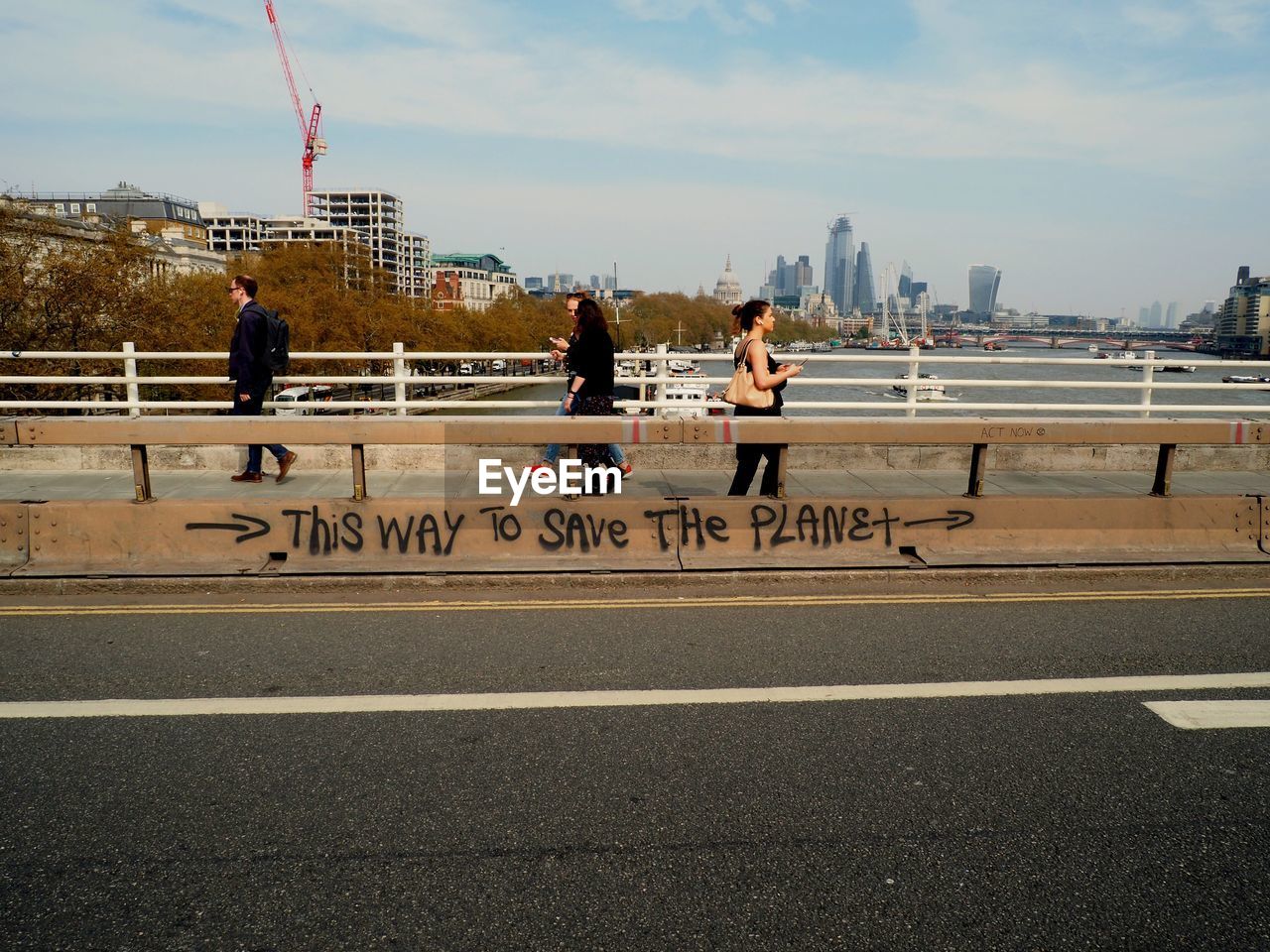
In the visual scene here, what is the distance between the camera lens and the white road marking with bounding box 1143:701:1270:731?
445cm

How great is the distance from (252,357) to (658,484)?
14.2 feet

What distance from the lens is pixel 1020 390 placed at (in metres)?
66.1

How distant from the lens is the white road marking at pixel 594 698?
4.56 m

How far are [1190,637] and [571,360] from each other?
5.30 meters

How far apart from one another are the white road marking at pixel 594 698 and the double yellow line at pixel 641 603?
1.51 m

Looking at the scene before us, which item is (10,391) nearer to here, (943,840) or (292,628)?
(292,628)

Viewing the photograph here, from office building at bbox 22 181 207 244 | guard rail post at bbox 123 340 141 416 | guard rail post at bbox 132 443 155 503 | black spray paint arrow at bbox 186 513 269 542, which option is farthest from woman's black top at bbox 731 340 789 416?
office building at bbox 22 181 207 244

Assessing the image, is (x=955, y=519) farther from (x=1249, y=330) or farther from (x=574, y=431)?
(x=1249, y=330)

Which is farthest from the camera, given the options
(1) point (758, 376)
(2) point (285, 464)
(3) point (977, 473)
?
(2) point (285, 464)

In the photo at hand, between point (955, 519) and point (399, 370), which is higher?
point (399, 370)

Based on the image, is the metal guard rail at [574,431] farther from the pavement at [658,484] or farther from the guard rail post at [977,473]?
the pavement at [658,484]

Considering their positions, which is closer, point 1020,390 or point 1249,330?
point 1020,390

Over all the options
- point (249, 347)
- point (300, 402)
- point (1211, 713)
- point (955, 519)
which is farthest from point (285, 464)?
point (1211, 713)

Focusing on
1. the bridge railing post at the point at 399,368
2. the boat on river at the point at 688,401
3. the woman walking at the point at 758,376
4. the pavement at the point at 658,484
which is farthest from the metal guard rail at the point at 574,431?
the bridge railing post at the point at 399,368
